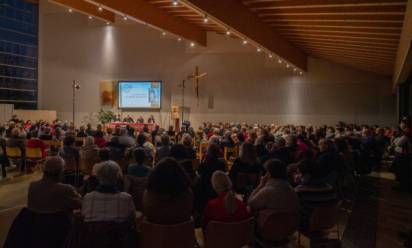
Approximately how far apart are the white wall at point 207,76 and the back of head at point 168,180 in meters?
14.3

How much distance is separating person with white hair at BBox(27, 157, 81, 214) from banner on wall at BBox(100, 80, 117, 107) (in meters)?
15.8

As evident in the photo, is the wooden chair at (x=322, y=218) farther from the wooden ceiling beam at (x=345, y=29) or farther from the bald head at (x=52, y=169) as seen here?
the wooden ceiling beam at (x=345, y=29)

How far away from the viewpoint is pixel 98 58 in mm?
19062

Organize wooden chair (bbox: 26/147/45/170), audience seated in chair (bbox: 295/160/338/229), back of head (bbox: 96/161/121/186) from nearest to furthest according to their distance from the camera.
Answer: back of head (bbox: 96/161/121/186)
audience seated in chair (bbox: 295/160/338/229)
wooden chair (bbox: 26/147/45/170)

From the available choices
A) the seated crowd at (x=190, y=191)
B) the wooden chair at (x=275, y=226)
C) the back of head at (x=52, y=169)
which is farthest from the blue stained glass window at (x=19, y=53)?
the wooden chair at (x=275, y=226)

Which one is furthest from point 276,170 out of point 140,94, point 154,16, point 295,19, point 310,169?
point 140,94

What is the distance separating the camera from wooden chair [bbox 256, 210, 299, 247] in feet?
10.6

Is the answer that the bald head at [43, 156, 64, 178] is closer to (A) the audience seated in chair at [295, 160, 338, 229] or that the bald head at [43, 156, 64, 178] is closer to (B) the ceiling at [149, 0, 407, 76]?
(A) the audience seated in chair at [295, 160, 338, 229]

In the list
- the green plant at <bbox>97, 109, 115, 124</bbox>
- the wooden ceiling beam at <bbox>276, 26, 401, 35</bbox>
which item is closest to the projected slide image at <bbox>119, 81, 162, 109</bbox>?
the green plant at <bbox>97, 109, 115, 124</bbox>

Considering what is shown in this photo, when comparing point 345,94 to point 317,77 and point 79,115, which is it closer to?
point 317,77

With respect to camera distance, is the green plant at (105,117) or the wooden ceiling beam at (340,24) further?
the green plant at (105,117)

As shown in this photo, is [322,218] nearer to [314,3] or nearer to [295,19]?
[314,3]

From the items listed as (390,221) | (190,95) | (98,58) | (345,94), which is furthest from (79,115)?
(390,221)

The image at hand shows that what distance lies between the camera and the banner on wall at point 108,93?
18.7 m
